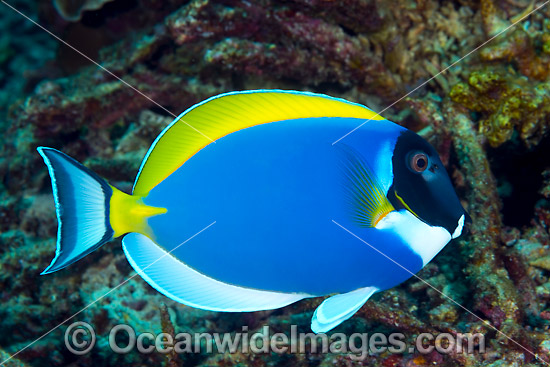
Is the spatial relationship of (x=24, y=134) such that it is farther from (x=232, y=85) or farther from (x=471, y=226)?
(x=471, y=226)

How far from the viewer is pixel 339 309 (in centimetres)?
155

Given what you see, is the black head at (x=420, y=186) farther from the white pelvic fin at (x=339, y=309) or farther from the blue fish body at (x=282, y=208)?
the white pelvic fin at (x=339, y=309)

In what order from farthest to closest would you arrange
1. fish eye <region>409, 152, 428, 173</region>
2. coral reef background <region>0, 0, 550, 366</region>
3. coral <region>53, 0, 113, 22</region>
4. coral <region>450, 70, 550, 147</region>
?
coral <region>53, 0, 113, 22</region>
coral <region>450, 70, 550, 147</region>
coral reef background <region>0, 0, 550, 366</region>
fish eye <region>409, 152, 428, 173</region>

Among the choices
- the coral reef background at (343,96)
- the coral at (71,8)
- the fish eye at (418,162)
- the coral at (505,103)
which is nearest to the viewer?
the fish eye at (418,162)

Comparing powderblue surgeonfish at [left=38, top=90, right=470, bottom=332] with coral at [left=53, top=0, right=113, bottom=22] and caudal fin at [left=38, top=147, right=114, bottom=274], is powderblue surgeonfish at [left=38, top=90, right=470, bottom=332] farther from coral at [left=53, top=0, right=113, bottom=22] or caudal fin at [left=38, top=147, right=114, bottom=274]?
coral at [left=53, top=0, right=113, bottom=22]

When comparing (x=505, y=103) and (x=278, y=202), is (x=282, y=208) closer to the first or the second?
(x=278, y=202)

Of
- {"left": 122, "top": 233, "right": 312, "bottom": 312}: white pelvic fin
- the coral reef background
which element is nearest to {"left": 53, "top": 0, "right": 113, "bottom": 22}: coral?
the coral reef background

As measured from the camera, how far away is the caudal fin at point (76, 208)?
1480 millimetres

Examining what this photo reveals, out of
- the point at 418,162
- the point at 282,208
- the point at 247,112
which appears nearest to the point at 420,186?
the point at 418,162

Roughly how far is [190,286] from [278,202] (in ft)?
1.79

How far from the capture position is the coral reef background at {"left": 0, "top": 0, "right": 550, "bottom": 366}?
86.9 inches

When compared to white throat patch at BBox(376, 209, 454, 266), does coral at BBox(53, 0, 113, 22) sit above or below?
below

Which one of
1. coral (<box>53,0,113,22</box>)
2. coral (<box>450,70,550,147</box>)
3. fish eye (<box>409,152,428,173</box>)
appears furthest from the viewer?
coral (<box>53,0,113,22</box>)

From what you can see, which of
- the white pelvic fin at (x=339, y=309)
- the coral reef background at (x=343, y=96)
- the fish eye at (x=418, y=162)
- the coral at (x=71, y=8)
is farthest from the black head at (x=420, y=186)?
the coral at (x=71, y=8)
